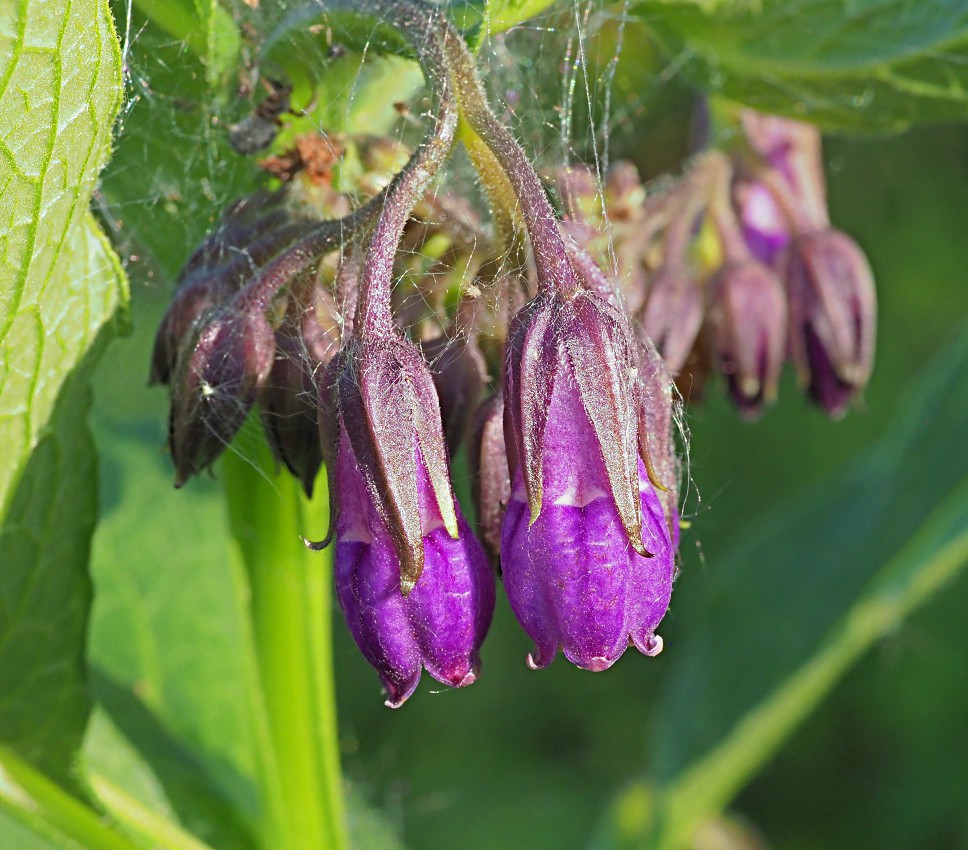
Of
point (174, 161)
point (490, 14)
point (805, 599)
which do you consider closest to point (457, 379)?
point (490, 14)

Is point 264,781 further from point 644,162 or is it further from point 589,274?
point 644,162

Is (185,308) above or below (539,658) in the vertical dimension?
above

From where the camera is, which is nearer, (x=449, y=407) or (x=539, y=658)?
(x=539, y=658)

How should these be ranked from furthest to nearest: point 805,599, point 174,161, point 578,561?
point 805,599 → point 174,161 → point 578,561

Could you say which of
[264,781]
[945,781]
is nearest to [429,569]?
[264,781]

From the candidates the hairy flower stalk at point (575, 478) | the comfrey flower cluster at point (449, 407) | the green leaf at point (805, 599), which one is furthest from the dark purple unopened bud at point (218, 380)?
the green leaf at point (805, 599)

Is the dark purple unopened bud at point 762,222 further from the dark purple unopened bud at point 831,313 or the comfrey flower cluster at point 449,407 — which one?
the comfrey flower cluster at point 449,407

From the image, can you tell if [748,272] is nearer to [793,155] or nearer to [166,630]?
[793,155]

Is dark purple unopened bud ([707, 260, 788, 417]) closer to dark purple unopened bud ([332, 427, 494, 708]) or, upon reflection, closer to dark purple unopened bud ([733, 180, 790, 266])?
dark purple unopened bud ([733, 180, 790, 266])
